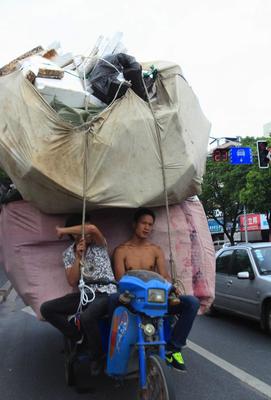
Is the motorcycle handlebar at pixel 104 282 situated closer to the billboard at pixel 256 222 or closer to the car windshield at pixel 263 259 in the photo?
the car windshield at pixel 263 259

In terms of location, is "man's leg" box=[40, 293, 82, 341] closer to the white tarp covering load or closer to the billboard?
the white tarp covering load

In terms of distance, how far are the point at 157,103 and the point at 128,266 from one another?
171 centimetres

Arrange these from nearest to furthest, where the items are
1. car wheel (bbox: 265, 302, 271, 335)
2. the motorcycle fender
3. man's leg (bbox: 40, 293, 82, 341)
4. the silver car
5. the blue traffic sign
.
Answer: the motorcycle fender
man's leg (bbox: 40, 293, 82, 341)
car wheel (bbox: 265, 302, 271, 335)
the silver car
the blue traffic sign

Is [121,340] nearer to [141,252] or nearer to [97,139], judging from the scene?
[141,252]

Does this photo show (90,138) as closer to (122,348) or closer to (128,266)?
(128,266)

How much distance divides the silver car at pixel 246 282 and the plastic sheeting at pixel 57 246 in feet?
8.42

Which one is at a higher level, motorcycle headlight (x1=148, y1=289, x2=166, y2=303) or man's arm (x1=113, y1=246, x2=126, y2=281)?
man's arm (x1=113, y1=246, x2=126, y2=281)

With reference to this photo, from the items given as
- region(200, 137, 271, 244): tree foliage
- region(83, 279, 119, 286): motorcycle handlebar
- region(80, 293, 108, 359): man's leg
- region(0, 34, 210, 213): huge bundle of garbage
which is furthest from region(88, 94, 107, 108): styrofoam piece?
region(200, 137, 271, 244): tree foliage

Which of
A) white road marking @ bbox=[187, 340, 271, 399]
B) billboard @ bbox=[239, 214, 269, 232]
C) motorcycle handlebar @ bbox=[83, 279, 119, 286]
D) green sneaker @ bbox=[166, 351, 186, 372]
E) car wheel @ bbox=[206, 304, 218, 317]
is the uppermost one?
billboard @ bbox=[239, 214, 269, 232]

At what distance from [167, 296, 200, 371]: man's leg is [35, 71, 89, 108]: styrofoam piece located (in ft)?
7.07

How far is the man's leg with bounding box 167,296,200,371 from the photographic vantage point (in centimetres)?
396

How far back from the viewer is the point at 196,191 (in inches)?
194

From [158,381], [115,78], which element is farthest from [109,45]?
[158,381]

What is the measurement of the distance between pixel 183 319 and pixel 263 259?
165 inches
